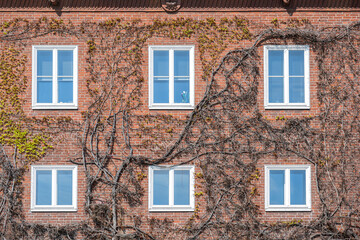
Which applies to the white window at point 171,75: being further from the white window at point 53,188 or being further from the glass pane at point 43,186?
the glass pane at point 43,186

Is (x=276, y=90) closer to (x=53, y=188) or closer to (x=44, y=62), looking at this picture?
(x=44, y=62)

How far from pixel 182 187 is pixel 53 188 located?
3528 millimetres

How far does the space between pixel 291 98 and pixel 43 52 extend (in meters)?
7.09

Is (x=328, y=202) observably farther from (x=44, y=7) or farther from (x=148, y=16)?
(x=44, y=7)

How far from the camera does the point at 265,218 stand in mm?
12930

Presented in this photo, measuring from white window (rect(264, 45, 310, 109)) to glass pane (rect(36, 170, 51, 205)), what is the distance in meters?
6.46

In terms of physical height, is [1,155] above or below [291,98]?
below

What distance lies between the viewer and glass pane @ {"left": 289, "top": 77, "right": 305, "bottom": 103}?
1334cm

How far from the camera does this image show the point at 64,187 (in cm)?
1302

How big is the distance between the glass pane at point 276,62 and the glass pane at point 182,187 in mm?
3728

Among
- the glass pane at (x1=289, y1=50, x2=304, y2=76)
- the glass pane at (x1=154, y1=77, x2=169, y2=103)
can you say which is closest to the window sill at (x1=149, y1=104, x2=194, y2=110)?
the glass pane at (x1=154, y1=77, x2=169, y2=103)

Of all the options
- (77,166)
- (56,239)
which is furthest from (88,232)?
(77,166)

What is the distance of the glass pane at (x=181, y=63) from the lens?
13.4 m

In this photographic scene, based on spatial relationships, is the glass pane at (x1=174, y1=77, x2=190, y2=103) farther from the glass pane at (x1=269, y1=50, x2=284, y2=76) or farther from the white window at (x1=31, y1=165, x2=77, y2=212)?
the white window at (x1=31, y1=165, x2=77, y2=212)
